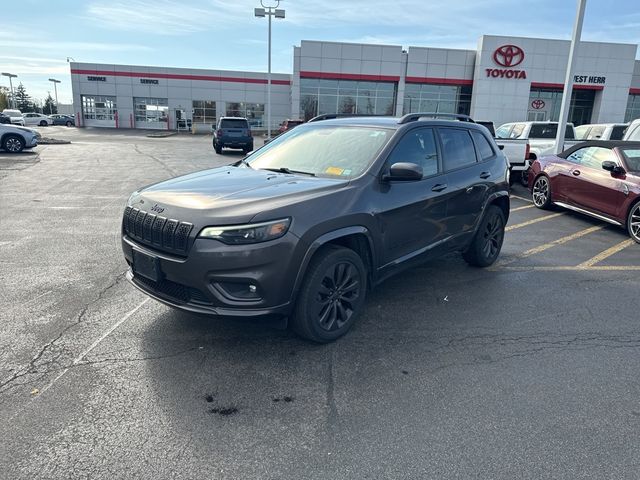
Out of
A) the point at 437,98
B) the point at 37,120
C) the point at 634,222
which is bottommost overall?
the point at 37,120

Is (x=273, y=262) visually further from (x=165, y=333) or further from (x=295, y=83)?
(x=295, y=83)

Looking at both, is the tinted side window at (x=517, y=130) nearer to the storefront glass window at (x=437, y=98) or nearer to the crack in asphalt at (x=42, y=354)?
the crack in asphalt at (x=42, y=354)

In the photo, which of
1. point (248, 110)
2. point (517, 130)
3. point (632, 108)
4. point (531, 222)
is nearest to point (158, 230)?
point (531, 222)

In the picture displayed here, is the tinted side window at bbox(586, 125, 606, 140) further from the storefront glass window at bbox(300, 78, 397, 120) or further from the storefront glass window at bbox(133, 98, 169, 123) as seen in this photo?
the storefront glass window at bbox(133, 98, 169, 123)

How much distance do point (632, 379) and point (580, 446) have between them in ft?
3.73

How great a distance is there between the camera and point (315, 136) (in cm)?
490

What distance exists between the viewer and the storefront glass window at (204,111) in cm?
5078

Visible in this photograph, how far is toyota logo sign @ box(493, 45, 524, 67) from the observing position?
35.6 metres

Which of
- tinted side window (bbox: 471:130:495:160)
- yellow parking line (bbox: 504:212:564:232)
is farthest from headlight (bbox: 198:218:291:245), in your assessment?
yellow parking line (bbox: 504:212:564:232)

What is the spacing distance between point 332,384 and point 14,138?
2125 cm

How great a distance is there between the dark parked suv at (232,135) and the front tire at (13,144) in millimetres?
8150

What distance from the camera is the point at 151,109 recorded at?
5156 centimetres

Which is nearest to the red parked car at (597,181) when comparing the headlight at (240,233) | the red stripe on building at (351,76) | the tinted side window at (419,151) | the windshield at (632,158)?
the windshield at (632,158)

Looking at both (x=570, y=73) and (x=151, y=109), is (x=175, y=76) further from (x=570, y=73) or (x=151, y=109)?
(x=570, y=73)
